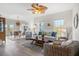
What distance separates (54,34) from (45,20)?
1.09 ft

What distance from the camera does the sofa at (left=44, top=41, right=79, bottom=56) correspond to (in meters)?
2.61

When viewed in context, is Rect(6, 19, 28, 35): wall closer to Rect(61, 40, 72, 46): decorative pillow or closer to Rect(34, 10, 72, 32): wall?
Rect(34, 10, 72, 32): wall

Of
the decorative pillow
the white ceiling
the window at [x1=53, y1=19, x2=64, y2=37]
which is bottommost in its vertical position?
the decorative pillow

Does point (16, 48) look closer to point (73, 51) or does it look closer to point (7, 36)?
point (7, 36)

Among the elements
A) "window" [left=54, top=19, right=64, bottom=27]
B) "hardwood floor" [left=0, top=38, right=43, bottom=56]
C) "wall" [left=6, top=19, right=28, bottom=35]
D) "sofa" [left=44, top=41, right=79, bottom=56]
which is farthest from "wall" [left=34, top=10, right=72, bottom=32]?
"hardwood floor" [left=0, top=38, right=43, bottom=56]

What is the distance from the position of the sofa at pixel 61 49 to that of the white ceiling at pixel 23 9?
67 cm

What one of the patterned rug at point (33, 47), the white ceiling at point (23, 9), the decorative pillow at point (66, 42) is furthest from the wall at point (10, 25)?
the decorative pillow at point (66, 42)

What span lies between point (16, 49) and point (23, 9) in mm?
816

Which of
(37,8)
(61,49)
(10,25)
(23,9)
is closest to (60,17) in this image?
(37,8)

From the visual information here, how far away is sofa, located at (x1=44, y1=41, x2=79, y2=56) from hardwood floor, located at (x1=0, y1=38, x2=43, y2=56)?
0.18 m

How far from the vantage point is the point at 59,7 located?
2676mm

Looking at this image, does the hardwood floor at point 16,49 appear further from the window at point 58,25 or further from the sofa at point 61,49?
the window at point 58,25

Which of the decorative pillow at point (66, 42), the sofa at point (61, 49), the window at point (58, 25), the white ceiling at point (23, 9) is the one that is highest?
the white ceiling at point (23, 9)

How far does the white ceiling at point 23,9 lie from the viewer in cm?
263
